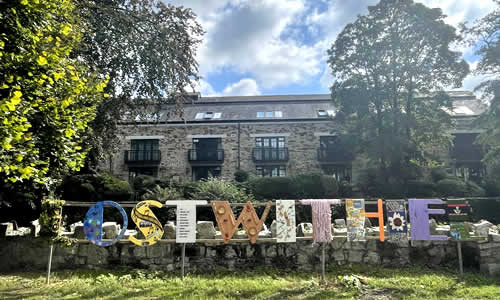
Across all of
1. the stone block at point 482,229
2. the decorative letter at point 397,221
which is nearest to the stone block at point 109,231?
the decorative letter at point 397,221

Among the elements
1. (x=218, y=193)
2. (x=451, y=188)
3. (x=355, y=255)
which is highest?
(x=451, y=188)

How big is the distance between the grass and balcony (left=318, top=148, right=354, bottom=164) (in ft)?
56.2

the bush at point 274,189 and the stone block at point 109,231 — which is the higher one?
the bush at point 274,189

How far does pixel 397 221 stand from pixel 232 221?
11.5 feet

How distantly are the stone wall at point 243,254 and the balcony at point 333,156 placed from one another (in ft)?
54.2

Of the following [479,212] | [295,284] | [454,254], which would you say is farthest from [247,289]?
[479,212]

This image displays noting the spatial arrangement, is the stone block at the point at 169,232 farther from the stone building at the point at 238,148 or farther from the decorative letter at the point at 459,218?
the stone building at the point at 238,148

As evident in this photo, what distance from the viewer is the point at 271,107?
86.3 feet

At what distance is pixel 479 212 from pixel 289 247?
11358 millimetres

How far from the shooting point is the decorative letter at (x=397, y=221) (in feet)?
21.3

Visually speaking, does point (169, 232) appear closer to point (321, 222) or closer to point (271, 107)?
point (321, 222)

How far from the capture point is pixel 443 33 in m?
17.0

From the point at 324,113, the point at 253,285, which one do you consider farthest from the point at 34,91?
the point at 324,113

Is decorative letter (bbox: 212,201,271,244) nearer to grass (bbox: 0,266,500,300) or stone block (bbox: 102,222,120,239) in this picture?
grass (bbox: 0,266,500,300)
